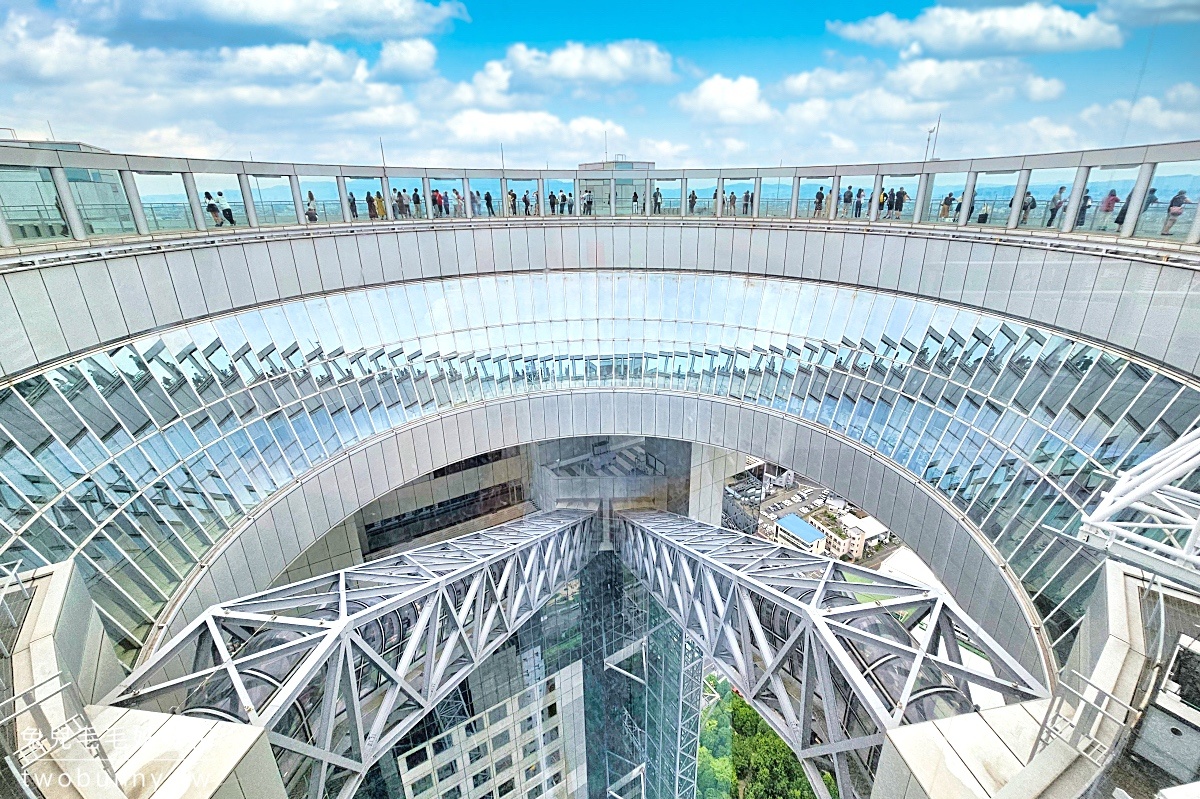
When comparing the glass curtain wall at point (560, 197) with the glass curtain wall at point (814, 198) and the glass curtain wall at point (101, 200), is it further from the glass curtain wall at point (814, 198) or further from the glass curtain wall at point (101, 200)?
the glass curtain wall at point (101, 200)

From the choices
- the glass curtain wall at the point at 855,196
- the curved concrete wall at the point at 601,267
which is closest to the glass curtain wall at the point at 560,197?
the curved concrete wall at the point at 601,267

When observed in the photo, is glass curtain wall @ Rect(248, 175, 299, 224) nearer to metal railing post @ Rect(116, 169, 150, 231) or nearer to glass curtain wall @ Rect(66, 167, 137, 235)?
metal railing post @ Rect(116, 169, 150, 231)

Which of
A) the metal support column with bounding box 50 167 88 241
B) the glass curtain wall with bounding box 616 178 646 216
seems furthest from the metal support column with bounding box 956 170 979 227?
the metal support column with bounding box 50 167 88 241

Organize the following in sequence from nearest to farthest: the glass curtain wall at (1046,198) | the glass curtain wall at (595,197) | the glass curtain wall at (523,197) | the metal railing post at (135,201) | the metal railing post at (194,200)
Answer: the metal railing post at (135,201) < the glass curtain wall at (1046,198) < the metal railing post at (194,200) < the glass curtain wall at (523,197) < the glass curtain wall at (595,197)

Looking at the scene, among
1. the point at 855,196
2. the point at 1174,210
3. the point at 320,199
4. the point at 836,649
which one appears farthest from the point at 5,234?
the point at 1174,210

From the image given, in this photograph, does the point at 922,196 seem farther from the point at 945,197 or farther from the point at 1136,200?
the point at 1136,200

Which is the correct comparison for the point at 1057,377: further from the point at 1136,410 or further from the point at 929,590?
the point at 929,590
